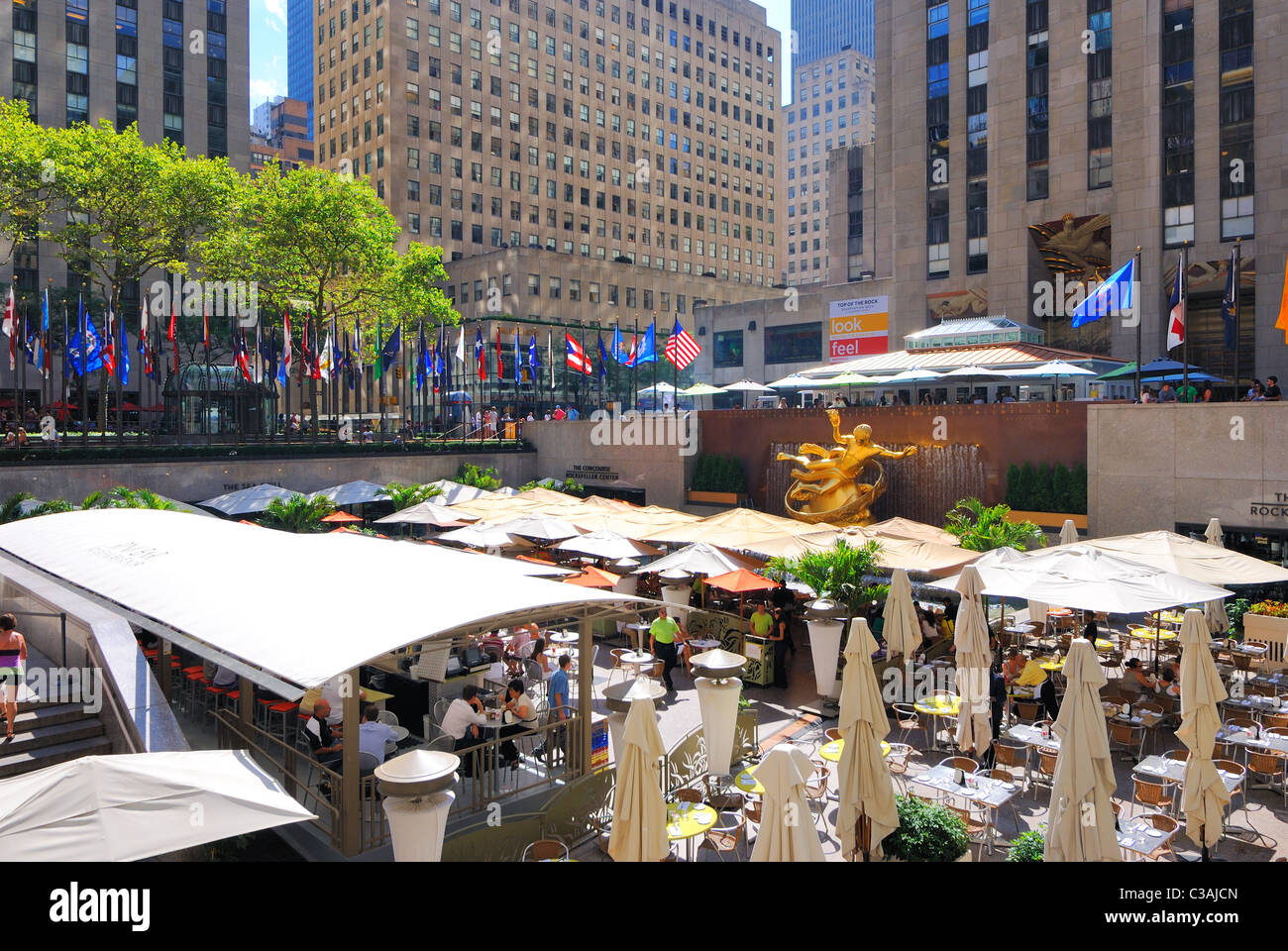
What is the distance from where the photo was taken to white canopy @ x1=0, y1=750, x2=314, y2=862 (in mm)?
6758

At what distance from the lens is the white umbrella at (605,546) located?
23.5 meters

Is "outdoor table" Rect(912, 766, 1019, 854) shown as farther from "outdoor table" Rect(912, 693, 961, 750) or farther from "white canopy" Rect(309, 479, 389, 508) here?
"white canopy" Rect(309, 479, 389, 508)

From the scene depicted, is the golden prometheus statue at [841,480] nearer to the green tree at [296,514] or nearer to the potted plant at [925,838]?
the green tree at [296,514]

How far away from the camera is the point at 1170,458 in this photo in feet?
81.0

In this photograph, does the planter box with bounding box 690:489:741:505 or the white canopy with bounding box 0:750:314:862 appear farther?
the planter box with bounding box 690:489:741:505

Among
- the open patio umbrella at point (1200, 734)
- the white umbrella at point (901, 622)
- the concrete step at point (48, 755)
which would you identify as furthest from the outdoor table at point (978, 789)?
the concrete step at point (48, 755)

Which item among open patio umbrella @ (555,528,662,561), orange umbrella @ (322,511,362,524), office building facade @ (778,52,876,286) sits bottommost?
open patio umbrella @ (555,528,662,561)

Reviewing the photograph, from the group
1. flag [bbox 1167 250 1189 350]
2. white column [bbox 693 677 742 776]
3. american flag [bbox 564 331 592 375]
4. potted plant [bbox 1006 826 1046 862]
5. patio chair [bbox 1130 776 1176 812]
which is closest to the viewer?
potted plant [bbox 1006 826 1046 862]

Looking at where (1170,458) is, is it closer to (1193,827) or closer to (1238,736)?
(1238,736)

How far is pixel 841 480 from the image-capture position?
2903 cm

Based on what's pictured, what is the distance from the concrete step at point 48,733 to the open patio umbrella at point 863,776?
30.8 ft

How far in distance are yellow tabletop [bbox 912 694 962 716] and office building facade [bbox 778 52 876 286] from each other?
117195mm

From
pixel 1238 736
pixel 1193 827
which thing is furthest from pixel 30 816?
pixel 1238 736

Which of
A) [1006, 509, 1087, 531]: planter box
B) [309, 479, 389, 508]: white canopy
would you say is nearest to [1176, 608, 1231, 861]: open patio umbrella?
[1006, 509, 1087, 531]: planter box
